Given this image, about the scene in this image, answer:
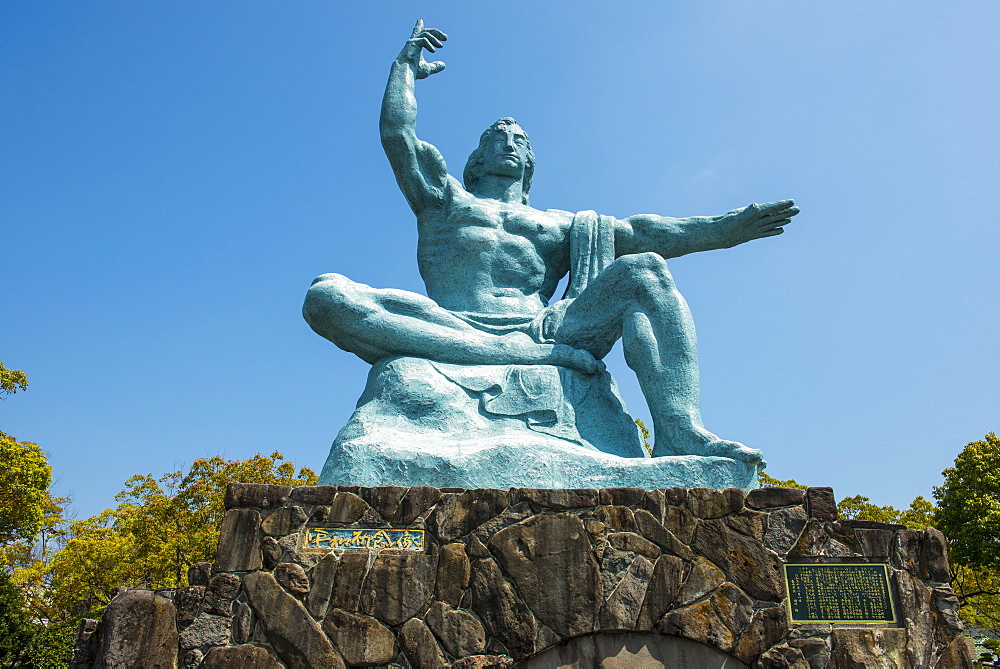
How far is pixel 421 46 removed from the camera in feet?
19.2

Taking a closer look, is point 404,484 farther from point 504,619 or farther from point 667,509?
point 667,509

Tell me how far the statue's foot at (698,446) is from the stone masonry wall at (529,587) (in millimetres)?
415

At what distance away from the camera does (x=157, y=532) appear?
14.8 metres

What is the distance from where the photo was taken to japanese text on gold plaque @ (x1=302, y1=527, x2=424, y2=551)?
12.0 ft

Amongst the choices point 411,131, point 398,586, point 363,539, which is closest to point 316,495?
point 363,539

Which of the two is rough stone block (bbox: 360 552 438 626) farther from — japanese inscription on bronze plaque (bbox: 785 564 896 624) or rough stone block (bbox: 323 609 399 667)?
japanese inscription on bronze plaque (bbox: 785 564 896 624)

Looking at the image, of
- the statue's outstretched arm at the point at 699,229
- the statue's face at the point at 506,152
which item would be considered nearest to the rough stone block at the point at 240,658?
the statue's outstretched arm at the point at 699,229

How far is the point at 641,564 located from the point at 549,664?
2.07ft

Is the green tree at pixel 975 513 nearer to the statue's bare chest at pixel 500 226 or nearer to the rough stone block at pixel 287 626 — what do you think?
the statue's bare chest at pixel 500 226

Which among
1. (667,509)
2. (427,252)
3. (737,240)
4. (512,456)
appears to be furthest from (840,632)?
(427,252)

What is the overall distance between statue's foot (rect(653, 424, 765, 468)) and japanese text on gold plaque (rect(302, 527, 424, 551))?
5.06 feet

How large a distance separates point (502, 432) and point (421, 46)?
3.16 meters

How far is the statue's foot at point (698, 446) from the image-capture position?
416cm

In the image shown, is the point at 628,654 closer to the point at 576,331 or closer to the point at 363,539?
the point at 363,539
